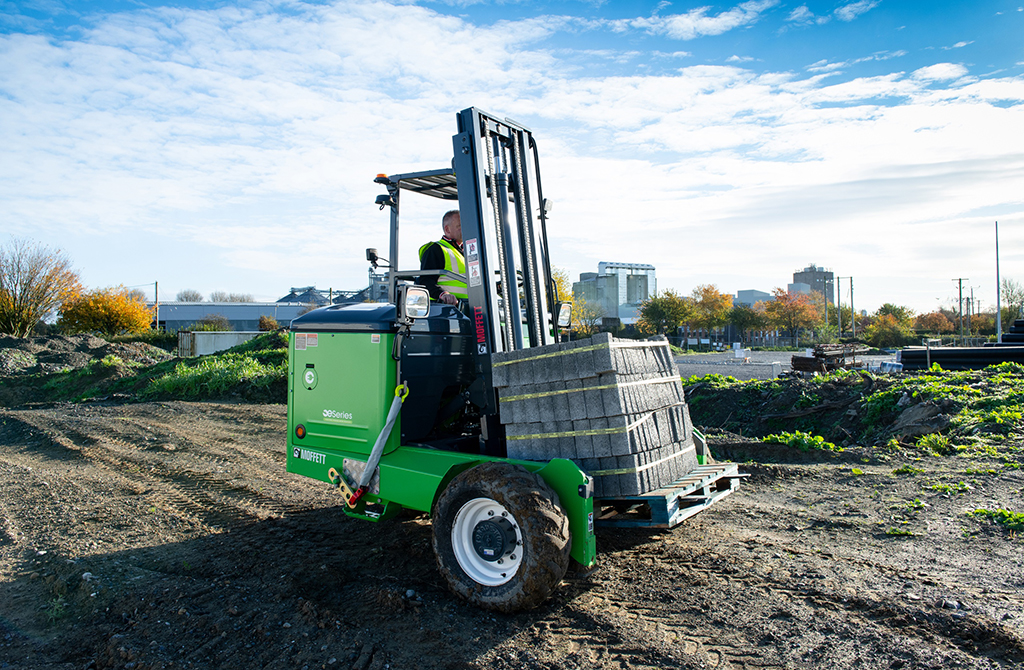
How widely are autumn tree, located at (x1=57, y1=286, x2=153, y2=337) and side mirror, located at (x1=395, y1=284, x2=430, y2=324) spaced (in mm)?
38272

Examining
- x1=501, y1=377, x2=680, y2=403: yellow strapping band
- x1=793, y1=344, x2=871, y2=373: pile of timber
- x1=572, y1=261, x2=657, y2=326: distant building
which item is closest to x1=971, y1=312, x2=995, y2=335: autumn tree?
x1=572, y1=261, x2=657, y2=326: distant building

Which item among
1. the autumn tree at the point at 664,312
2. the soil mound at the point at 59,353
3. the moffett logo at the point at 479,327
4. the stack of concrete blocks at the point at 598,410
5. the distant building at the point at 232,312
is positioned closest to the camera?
the stack of concrete blocks at the point at 598,410

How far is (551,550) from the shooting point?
3.62m

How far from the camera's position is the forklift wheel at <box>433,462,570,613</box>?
12.0 feet

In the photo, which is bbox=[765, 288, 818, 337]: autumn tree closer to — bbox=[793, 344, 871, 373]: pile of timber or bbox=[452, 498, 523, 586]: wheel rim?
bbox=[793, 344, 871, 373]: pile of timber

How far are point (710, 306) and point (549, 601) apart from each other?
52.8 metres

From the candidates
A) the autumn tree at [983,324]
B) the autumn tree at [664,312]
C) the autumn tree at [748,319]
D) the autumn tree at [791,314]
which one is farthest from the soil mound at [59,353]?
the autumn tree at [983,324]

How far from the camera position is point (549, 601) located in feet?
13.3

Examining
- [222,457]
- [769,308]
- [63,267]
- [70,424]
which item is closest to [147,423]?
[70,424]

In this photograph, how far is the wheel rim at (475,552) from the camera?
12.9ft

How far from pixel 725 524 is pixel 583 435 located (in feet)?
7.59

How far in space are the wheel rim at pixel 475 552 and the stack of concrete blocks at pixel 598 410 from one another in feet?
1.44

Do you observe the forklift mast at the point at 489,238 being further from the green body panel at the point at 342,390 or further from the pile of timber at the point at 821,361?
the pile of timber at the point at 821,361

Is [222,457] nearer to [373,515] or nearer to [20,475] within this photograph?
[20,475]
